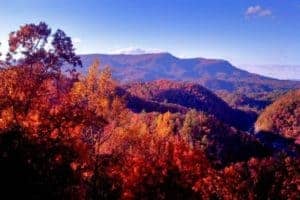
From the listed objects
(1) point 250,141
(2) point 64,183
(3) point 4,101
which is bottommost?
(1) point 250,141

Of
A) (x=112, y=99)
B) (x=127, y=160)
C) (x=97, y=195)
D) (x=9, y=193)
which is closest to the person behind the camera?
(x=9, y=193)

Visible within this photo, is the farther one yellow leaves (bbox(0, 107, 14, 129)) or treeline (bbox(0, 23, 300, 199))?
yellow leaves (bbox(0, 107, 14, 129))

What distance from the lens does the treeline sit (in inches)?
1152

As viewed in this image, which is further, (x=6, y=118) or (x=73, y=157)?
(x=6, y=118)

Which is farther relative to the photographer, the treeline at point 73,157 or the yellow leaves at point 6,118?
the yellow leaves at point 6,118

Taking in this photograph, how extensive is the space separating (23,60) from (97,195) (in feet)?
44.4

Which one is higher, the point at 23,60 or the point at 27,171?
the point at 23,60

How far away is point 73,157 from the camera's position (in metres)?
32.8

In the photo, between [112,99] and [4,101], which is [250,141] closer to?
[112,99]

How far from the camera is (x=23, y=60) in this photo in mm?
43031

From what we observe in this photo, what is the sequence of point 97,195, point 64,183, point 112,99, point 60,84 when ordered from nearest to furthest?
point 64,183
point 97,195
point 60,84
point 112,99

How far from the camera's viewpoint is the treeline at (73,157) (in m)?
29.3

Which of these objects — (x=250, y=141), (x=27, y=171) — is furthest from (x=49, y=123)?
(x=250, y=141)

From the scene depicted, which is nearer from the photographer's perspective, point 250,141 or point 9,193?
point 9,193
